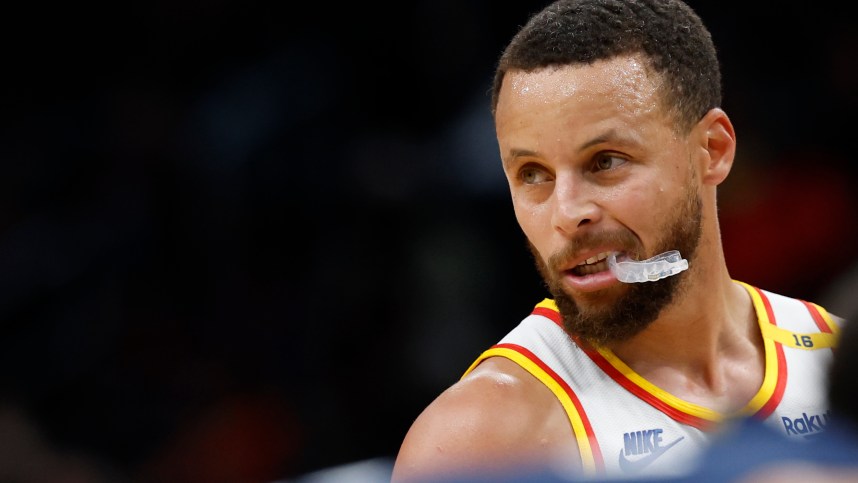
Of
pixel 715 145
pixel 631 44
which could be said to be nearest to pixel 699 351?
pixel 715 145

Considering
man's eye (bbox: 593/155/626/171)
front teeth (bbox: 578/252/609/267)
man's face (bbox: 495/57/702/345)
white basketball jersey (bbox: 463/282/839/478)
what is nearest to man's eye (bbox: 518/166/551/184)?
man's face (bbox: 495/57/702/345)

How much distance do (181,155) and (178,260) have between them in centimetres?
60

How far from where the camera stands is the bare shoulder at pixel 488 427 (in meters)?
2.58

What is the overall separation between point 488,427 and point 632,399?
550 millimetres

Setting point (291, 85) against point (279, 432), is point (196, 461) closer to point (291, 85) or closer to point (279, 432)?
point (279, 432)

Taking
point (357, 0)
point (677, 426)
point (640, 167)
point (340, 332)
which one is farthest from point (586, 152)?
point (357, 0)

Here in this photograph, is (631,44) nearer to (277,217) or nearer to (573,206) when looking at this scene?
(573,206)

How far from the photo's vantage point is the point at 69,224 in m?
5.31

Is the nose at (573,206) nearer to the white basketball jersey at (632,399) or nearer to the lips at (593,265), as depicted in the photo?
the lips at (593,265)

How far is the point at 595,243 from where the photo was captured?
9.40 feet

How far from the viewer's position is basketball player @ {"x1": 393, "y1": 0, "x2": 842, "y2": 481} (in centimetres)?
277

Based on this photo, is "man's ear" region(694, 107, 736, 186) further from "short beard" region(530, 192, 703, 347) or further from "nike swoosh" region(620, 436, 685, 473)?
"nike swoosh" region(620, 436, 685, 473)

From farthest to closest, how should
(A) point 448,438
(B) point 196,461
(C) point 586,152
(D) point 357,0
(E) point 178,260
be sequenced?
1. (D) point 357,0
2. (E) point 178,260
3. (B) point 196,461
4. (C) point 586,152
5. (A) point 448,438

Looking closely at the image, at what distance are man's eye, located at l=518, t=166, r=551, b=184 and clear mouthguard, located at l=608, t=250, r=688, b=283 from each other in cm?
30
